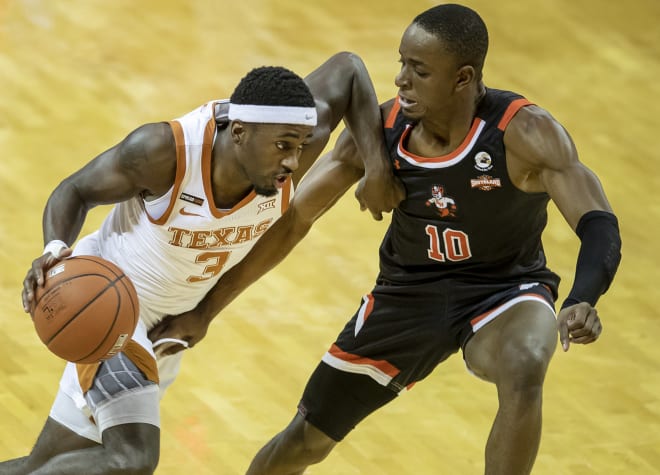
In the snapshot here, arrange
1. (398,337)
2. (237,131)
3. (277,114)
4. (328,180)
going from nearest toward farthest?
(277,114) → (237,131) → (398,337) → (328,180)

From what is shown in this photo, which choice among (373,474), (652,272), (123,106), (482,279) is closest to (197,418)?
(373,474)

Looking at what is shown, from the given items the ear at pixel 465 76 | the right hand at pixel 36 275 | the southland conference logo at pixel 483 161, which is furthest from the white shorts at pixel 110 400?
the ear at pixel 465 76

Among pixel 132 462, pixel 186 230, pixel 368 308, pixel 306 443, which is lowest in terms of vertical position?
pixel 132 462

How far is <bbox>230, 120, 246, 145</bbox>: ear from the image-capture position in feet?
16.9

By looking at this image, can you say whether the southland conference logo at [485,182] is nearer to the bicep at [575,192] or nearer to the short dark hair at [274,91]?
the bicep at [575,192]

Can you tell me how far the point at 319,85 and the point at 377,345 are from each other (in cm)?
118

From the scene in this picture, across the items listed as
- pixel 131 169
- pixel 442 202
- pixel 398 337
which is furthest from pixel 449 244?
pixel 131 169

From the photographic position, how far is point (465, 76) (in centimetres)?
524

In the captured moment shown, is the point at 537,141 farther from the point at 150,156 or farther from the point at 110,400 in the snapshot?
the point at 110,400

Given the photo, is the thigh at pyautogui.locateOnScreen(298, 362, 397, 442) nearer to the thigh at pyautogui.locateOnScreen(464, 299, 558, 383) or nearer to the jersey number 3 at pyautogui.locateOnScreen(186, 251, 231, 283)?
the thigh at pyautogui.locateOnScreen(464, 299, 558, 383)

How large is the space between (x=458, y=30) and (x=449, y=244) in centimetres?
91

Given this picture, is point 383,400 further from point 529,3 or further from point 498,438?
point 529,3

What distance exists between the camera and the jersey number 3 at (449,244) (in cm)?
543

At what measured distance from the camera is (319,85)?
5719mm
